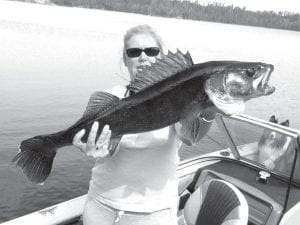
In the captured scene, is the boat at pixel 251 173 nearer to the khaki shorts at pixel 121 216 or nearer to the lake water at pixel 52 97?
the khaki shorts at pixel 121 216

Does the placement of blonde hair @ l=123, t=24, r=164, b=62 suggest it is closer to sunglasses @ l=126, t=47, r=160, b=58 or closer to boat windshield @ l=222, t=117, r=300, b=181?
sunglasses @ l=126, t=47, r=160, b=58

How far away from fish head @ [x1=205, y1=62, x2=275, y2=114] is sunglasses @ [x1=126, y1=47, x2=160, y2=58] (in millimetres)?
804

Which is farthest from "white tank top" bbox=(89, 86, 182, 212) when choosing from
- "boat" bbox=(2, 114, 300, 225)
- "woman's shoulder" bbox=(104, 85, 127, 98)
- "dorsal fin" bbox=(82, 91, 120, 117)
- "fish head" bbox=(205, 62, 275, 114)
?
"boat" bbox=(2, 114, 300, 225)

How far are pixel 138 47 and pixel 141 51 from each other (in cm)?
4

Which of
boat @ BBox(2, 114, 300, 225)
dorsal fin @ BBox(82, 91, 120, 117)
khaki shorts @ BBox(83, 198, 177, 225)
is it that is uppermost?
dorsal fin @ BBox(82, 91, 120, 117)

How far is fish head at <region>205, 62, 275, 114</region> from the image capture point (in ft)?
7.76

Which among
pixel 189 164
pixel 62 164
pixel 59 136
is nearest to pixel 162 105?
pixel 59 136

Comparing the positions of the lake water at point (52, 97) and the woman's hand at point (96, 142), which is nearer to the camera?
the woman's hand at point (96, 142)

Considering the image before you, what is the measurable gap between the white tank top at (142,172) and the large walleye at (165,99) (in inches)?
7.3

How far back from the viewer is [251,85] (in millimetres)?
2369

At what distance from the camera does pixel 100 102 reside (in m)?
2.79

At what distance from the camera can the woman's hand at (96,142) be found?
8.80 ft

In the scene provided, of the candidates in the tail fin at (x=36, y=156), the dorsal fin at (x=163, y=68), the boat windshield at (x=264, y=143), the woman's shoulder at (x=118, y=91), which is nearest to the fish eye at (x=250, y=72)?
the dorsal fin at (x=163, y=68)

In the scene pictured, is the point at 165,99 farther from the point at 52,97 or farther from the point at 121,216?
the point at 52,97
